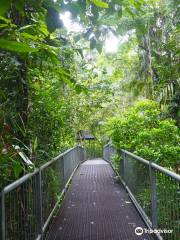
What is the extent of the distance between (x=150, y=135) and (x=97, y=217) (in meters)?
2.00

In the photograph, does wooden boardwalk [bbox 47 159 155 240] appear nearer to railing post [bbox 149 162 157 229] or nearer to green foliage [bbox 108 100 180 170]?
railing post [bbox 149 162 157 229]

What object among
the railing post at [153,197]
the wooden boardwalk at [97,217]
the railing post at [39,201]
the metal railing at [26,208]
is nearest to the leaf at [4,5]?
the metal railing at [26,208]

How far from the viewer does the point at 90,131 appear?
30.1 metres

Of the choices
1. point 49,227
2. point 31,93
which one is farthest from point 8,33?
point 49,227

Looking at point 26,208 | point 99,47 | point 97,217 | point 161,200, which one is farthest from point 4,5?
point 97,217

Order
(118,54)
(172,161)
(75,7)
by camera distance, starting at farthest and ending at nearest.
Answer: (118,54), (172,161), (75,7)

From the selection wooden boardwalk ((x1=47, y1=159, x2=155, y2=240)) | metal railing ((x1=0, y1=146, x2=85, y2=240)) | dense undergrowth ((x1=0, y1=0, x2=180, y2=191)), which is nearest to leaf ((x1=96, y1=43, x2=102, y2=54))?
dense undergrowth ((x1=0, y1=0, x2=180, y2=191))

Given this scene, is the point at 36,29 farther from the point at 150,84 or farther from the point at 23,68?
the point at 150,84

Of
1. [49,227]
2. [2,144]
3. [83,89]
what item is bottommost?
[49,227]

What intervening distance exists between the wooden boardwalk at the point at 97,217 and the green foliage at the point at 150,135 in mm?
1096

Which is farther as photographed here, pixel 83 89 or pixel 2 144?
pixel 2 144

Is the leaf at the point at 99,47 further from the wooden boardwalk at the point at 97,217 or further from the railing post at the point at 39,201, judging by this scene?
the wooden boardwalk at the point at 97,217

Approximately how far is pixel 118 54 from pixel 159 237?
14221mm

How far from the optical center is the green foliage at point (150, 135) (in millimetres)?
6258
